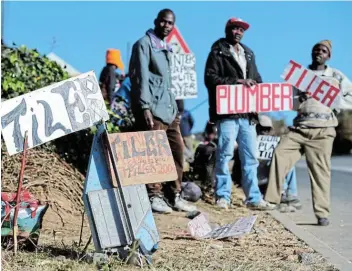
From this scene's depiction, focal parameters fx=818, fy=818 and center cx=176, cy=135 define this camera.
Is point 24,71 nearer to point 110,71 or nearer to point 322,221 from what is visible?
point 110,71

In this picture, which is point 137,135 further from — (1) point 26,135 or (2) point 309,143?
(2) point 309,143

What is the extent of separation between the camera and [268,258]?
578 centimetres

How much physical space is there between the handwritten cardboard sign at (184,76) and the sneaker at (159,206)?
3232mm

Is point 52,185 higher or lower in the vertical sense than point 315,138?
higher

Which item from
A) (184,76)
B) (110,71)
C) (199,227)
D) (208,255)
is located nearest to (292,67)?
(199,227)

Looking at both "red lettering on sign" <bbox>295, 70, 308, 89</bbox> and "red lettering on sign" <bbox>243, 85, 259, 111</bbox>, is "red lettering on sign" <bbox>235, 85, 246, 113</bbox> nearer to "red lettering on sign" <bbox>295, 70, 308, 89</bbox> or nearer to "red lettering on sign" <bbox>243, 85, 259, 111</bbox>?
"red lettering on sign" <bbox>243, 85, 259, 111</bbox>

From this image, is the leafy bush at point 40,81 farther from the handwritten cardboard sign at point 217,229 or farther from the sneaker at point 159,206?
the handwritten cardboard sign at point 217,229

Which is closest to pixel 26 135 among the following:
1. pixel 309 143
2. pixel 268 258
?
pixel 268 258

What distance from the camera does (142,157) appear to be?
5.36m

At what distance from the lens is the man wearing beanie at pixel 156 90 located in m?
8.02

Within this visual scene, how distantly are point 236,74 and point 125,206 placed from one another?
166 inches

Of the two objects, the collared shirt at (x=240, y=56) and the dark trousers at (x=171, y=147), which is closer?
the dark trousers at (x=171, y=147)

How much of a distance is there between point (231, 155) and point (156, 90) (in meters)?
1.50

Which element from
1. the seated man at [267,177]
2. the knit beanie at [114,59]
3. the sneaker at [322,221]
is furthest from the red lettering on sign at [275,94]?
the knit beanie at [114,59]
